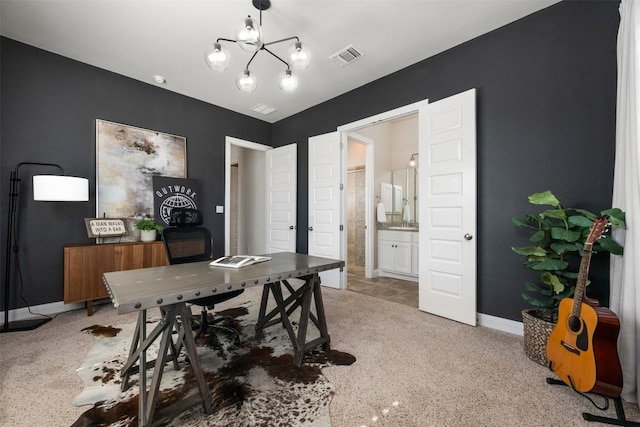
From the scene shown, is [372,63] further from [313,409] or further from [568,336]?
[313,409]

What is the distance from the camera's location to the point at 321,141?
417 cm

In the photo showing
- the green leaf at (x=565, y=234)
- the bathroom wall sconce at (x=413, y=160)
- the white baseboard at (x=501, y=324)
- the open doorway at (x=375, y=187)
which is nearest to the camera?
the green leaf at (x=565, y=234)

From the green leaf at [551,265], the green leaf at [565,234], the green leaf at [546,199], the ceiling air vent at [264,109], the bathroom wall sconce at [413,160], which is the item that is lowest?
the green leaf at [551,265]

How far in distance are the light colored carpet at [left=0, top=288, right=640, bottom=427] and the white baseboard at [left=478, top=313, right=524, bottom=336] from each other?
97mm

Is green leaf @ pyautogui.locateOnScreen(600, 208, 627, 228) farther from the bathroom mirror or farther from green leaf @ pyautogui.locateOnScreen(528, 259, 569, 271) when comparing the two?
the bathroom mirror

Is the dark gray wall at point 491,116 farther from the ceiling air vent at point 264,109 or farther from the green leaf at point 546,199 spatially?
the ceiling air vent at point 264,109

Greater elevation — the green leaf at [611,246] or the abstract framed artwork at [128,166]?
the abstract framed artwork at [128,166]

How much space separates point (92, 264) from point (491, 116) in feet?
15.0

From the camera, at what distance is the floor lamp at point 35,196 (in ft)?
8.18

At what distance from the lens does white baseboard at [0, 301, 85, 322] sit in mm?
2707

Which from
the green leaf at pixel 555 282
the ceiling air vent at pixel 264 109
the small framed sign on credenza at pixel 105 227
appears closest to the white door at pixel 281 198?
the ceiling air vent at pixel 264 109

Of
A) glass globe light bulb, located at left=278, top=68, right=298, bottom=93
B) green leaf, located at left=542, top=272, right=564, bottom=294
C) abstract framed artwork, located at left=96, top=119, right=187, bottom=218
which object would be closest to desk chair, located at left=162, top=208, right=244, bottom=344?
glass globe light bulb, located at left=278, top=68, right=298, bottom=93

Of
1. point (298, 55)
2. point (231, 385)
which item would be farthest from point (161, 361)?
point (298, 55)

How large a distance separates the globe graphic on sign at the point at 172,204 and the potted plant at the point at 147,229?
32cm
